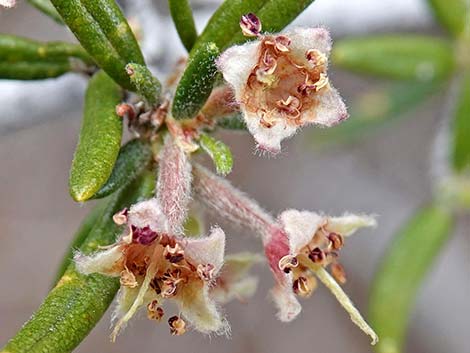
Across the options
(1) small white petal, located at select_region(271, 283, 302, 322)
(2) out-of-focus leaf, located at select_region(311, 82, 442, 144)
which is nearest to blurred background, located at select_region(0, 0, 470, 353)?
(2) out-of-focus leaf, located at select_region(311, 82, 442, 144)

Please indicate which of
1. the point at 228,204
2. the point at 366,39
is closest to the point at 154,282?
the point at 228,204

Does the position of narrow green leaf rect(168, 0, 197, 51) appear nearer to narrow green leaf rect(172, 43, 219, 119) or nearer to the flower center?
narrow green leaf rect(172, 43, 219, 119)

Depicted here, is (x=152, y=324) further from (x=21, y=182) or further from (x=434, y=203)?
(x=434, y=203)

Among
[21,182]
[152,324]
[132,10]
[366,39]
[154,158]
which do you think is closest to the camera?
[154,158]

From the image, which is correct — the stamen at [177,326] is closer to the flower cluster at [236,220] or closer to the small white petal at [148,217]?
the flower cluster at [236,220]

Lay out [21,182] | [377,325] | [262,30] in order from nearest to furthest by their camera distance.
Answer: [262,30]
[377,325]
[21,182]
